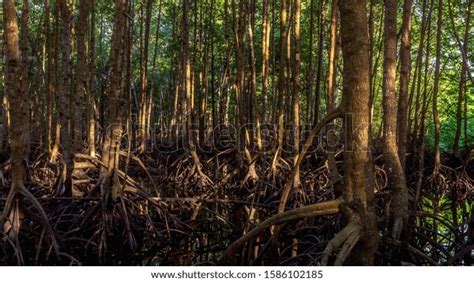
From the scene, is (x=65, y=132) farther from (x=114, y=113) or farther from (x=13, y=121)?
(x=13, y=121)

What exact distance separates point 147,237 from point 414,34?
365 inches

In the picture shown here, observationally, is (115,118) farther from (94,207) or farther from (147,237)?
(147,237)

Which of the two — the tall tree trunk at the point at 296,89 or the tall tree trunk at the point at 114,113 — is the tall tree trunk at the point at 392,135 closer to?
the tall tree trunk at the point at 296,89

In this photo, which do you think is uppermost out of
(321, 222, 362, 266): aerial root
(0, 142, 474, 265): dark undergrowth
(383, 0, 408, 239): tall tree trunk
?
(383, 0, 408, 239): tall tree trunk

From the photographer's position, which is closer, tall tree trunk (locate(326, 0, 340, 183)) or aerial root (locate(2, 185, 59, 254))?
aerial root (locate(2, 185, 59, 254))

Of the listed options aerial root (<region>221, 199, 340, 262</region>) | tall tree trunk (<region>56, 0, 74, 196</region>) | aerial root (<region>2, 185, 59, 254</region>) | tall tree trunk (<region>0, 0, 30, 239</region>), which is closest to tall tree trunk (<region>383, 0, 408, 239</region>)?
aerial root (<region>221, 199, 340, 262</region>)

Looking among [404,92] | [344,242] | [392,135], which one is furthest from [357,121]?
[404,92]

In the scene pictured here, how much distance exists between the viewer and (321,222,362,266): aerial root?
7.87 feet

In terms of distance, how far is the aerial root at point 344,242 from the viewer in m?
2.40

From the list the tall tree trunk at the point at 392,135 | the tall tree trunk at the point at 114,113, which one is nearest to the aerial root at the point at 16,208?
the tall tree trunk at the point at 114,113

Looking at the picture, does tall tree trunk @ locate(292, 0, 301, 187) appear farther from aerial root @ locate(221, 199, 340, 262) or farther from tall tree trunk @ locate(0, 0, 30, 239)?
tall tree trunk @ locate(0, 0, 30, 239)

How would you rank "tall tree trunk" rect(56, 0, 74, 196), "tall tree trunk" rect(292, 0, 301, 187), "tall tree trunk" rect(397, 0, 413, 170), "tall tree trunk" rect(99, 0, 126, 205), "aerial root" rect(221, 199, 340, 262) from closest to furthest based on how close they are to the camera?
"aerial root" rect(221, 199, 340, 262) < "tall tree trunk" rect(397, 0, 413, 170) < "tall tree trunk" rect(99, 0, 126, 205) < "tall tree trunk" rect(56, 0, 74, 196) < "tall tree trunk" rect(292, 0, 301, 187)

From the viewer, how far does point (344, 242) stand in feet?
8.17

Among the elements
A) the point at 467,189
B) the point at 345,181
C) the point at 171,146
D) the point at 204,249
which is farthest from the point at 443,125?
the point at 345,181
